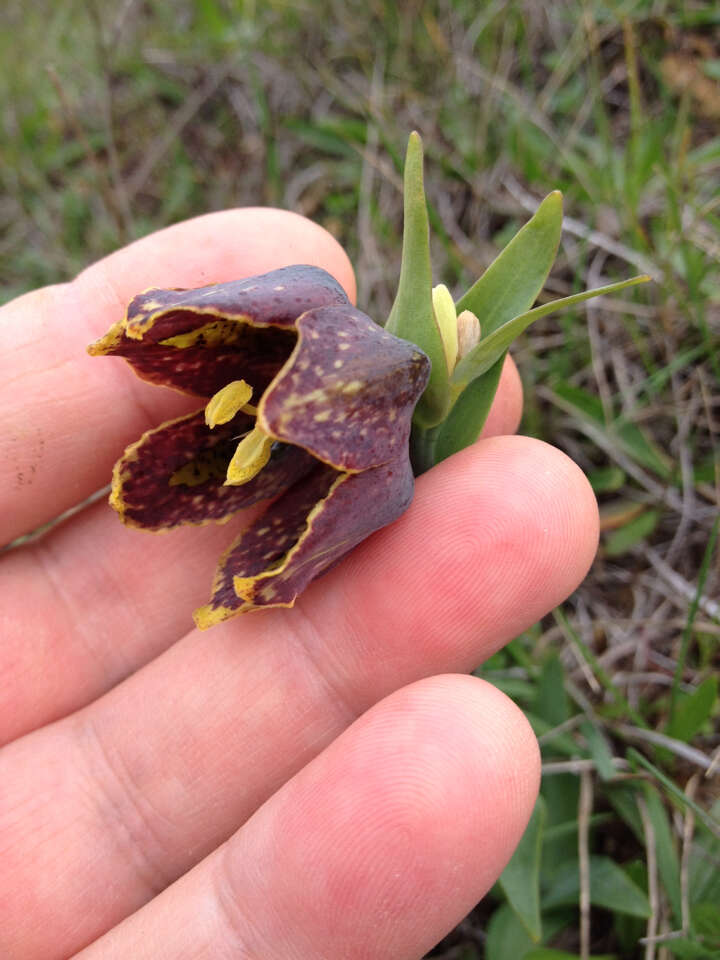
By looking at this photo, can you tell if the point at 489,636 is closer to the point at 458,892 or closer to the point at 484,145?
the point at 458,892

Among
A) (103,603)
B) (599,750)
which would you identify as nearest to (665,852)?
(599,750)

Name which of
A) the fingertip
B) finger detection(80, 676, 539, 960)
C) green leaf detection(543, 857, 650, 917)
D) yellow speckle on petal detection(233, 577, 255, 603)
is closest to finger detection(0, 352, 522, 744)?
the fingertip

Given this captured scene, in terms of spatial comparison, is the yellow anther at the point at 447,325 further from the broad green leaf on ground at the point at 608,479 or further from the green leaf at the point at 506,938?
the green leaf at the point at 506,938

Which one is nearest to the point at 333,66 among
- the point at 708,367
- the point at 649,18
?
the point at 649,18

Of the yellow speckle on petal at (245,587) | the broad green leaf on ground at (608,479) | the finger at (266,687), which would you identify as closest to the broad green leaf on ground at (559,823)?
the finger at (266,687)

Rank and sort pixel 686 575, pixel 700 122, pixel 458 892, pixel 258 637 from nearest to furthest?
pixel 458 892 → pixel 258 637 → pixel 686 575 → pixel 700 122

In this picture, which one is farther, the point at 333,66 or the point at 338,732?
the point at 333,66

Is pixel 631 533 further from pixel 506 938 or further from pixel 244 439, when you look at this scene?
pixel 244 439
